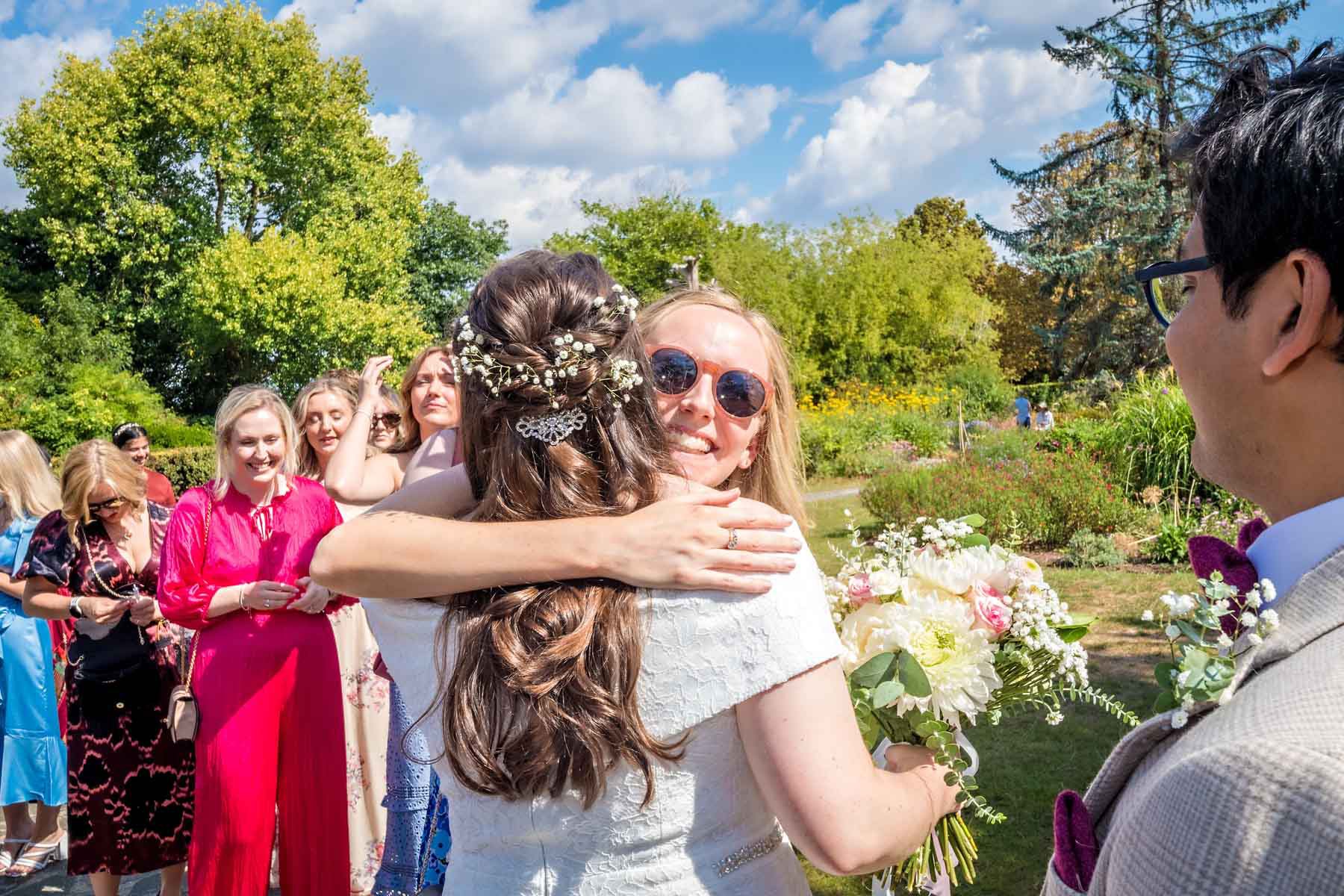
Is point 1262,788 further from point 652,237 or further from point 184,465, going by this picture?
point 652,237

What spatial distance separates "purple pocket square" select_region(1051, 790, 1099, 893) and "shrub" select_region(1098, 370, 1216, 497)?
1148 centimetres

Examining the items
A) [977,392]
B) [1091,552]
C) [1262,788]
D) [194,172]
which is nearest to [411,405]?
[1262,788]

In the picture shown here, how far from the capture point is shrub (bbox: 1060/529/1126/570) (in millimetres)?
10055

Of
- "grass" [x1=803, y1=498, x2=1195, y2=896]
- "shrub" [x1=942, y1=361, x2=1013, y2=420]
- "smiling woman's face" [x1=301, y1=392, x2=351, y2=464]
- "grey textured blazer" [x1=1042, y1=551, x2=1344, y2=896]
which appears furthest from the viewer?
"shrub" [x1=942, y1=361, x2=1013, y2=420]

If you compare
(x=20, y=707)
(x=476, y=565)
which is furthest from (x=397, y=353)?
(x=476, y=565)

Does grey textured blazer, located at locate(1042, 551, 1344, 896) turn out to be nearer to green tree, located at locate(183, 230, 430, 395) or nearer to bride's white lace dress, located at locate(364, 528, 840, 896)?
bride's white lace dress, located at locate(364, 528, 840, 896)

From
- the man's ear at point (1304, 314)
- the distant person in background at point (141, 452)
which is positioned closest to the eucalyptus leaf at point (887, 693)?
the man's ear at point (1304, 314)

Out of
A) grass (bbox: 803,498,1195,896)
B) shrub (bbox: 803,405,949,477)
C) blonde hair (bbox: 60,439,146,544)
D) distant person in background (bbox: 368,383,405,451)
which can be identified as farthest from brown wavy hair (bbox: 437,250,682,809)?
shrub (bbox: 803,405,949,477)

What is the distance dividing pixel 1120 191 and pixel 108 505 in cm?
2749

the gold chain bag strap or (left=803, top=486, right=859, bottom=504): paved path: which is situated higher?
(left=803, top=486, right=859, bottom=504): paved path

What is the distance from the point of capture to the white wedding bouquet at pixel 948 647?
6.39ft

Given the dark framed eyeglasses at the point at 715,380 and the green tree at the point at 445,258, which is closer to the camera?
the dark framed eyeglasses at the point at 715,380

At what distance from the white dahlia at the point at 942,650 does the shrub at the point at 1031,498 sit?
849 cm

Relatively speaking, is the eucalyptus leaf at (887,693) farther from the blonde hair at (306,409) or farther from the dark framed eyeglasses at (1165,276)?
the blonde hair at (306,409)
